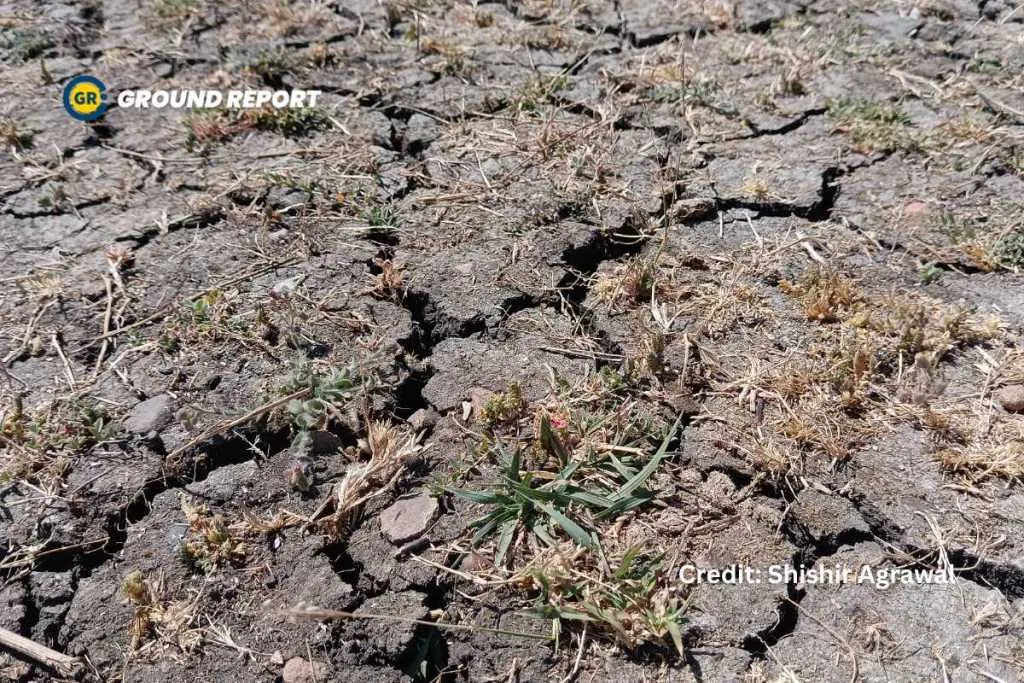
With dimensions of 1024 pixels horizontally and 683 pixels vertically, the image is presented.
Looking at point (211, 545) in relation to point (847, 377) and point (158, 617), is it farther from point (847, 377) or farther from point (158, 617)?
point (847, 377)

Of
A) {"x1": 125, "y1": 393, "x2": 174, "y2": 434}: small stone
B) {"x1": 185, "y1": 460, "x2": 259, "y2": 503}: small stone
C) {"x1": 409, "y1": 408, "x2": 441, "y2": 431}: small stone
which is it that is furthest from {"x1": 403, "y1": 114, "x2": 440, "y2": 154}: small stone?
{"x1": 185, "y1": 460, "x2": 259, "y2": 503}: small stone

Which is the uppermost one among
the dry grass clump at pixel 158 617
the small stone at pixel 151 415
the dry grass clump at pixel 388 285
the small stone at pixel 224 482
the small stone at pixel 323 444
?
the dry grass clump at pixel 388 285

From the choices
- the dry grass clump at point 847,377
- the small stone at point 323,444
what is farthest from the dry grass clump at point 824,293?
the small stone at point 323,444

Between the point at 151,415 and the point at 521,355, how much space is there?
103 cm

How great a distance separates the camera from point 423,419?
224cm

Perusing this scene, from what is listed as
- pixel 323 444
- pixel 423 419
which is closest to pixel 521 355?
pixel 423 419

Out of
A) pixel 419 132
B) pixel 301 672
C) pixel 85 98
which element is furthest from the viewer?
pixel 85 98

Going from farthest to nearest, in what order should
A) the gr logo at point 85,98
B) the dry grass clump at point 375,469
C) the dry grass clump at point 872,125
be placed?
the gr logo at point 85,98 → the dry grass clump at point 872,125 → the dry grass clump at point 375,469

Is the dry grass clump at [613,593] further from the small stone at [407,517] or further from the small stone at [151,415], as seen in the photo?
the small stone at [151,415]

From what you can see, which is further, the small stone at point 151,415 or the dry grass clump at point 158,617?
the small stone at point 151,415

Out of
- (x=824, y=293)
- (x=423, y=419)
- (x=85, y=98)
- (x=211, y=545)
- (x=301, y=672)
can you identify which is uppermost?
(x=85, y=98)

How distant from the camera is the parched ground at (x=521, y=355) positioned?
1867mm

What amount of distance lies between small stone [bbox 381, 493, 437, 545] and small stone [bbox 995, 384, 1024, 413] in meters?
1.51

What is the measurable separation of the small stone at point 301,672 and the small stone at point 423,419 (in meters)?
0.65
